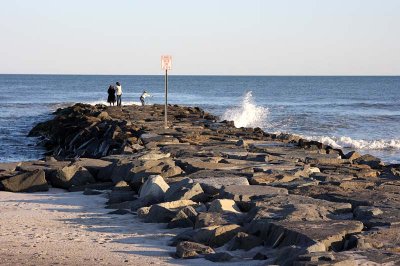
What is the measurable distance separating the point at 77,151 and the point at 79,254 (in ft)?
39.7

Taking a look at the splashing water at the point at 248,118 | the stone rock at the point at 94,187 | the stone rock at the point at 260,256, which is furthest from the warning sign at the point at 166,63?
the splashing water at the point at 248,118

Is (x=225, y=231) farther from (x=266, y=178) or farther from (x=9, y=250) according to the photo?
(x=266, y=178)

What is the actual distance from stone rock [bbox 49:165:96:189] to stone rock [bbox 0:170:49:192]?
0.84 feet

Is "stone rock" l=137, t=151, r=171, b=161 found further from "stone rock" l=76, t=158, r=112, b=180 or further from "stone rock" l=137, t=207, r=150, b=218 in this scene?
"stone rock" l=137, t=207, r=150, b=218

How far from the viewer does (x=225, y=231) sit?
21.9ft

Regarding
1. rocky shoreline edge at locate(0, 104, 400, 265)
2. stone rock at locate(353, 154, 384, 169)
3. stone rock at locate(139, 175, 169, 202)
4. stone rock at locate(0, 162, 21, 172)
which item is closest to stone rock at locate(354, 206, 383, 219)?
rocky shoreline edge at locate(0, 104, 400, 265)

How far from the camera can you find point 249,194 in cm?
814

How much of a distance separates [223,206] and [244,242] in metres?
1.13

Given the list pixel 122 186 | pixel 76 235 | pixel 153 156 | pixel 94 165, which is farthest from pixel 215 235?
pixel 153 156

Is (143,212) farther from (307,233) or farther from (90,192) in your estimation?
(307,233)

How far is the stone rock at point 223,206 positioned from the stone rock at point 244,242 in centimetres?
97

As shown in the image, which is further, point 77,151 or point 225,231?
point 77,151

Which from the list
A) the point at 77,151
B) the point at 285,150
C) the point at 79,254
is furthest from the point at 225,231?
the point at 77,151

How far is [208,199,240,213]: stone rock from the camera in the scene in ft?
24.6
